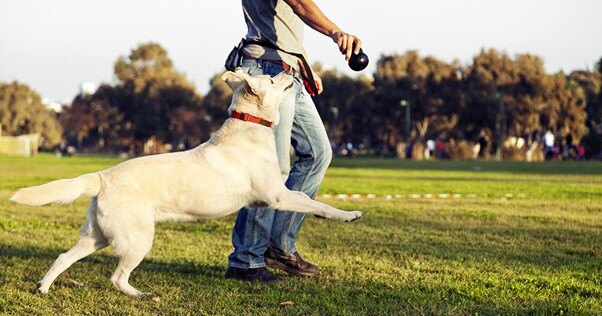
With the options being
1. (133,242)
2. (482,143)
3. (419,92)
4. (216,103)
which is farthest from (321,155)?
(216,103)

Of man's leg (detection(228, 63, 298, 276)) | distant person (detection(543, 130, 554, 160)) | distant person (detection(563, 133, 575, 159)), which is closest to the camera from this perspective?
man's leg (detection(228, 63, 298, 276))

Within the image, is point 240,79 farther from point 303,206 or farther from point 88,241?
point 88,241

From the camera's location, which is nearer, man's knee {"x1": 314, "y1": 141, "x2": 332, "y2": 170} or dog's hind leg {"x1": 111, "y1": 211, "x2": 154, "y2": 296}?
dog's hind leg {"x1": 111, "y1": 211, "x2": 154, "y2": 296}

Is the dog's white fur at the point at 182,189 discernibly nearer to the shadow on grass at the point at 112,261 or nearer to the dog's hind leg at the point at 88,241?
the dog's hind leg at the point at 88,241

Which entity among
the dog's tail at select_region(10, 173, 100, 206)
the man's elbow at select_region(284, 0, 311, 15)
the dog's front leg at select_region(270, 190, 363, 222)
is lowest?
the dog's front leg at select_region(270, 190, 363, 222)

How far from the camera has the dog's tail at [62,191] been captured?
480cm

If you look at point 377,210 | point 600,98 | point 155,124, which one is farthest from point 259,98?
point 155,124

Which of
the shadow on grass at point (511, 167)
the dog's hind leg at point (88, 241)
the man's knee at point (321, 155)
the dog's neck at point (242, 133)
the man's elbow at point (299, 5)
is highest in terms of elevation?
the man's elbow at point (299, 5)

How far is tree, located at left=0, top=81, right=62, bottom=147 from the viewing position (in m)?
101

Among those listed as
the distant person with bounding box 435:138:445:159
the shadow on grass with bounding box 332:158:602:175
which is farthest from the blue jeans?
the distant person with bounding box 435:138:445:159

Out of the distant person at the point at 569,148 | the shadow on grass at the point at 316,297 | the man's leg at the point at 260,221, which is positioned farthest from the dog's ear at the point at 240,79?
the distant person at the point at 569,148

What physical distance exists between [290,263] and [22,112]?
10371 cm

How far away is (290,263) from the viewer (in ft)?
19.6

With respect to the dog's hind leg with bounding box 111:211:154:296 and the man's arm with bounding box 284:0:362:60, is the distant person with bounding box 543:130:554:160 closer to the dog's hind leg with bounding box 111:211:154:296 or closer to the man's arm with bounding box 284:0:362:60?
the man's arm with bounding box 284:0:362:60
